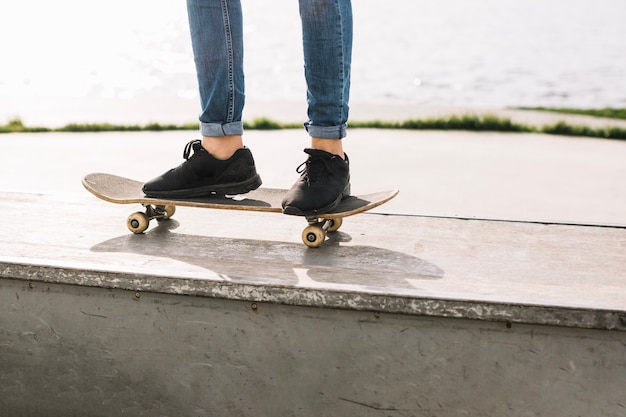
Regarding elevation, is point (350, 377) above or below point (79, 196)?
below

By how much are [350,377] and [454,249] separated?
1.70 feet

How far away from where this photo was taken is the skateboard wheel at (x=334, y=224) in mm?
2258

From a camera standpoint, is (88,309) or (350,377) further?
(88,309)

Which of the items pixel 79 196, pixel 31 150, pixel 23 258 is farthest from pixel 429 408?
pixel 31 150

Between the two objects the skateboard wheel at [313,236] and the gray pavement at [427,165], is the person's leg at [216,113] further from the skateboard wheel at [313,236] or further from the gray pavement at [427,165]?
the gray pavement at [427,165]

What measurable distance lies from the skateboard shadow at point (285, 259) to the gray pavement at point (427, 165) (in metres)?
0.50

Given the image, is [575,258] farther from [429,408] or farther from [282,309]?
[282,309]

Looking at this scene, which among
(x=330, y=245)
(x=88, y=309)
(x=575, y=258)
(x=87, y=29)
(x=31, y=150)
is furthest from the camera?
(x=87, y=29)

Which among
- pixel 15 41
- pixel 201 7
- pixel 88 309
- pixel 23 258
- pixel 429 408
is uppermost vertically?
pixel 15 41

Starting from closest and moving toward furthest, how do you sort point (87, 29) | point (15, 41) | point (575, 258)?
point (575, 258), point (15, 41), point (87, 29)

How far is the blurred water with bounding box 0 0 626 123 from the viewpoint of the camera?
10.8 metres

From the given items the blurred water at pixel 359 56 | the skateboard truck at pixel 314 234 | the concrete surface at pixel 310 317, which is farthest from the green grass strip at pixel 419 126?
the skateboard truck at pixel 314 234

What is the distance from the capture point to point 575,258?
6.58 ft

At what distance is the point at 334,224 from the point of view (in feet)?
7.46
